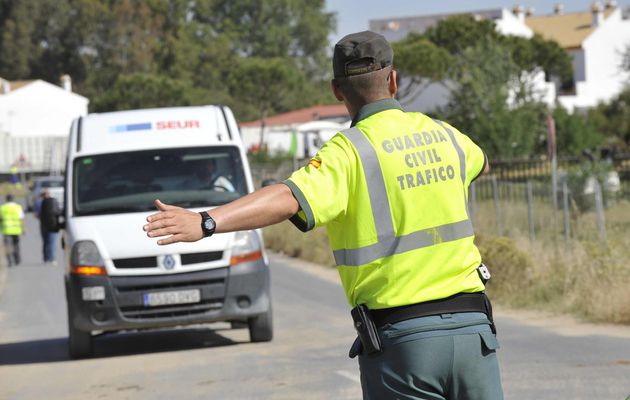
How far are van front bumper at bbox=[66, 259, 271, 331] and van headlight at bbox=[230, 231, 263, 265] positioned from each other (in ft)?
0.19

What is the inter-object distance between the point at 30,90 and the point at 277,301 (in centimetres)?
7587

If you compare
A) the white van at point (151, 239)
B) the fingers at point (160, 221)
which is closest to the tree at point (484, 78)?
the white van at point (151, 239)

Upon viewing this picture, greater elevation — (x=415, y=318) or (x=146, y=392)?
(x=415, y=318)

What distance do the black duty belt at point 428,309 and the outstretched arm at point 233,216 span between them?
1.50 ft

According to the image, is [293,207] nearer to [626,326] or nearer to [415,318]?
[415,318]

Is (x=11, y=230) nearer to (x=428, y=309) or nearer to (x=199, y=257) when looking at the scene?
(x=199, y=257)

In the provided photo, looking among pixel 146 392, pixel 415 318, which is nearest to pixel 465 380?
pixel 415 318

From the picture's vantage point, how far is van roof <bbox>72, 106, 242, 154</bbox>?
1222cm

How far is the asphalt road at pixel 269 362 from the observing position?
9000 mm

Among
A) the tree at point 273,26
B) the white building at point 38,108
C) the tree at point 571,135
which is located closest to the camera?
the tree at point 571,135

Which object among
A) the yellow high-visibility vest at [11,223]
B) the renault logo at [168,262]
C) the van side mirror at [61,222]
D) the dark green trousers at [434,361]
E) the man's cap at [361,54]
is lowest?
the yellow high-visibility vest at [11,223]

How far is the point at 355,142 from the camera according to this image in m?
3.83

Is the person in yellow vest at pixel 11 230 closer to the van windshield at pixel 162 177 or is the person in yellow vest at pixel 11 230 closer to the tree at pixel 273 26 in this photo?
the van windshield at pixel 162 177

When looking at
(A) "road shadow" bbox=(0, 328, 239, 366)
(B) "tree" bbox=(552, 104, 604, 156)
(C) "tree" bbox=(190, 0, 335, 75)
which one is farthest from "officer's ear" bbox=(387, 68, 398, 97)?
(C) "tree" bbox=(190, 0, 335, 75)
